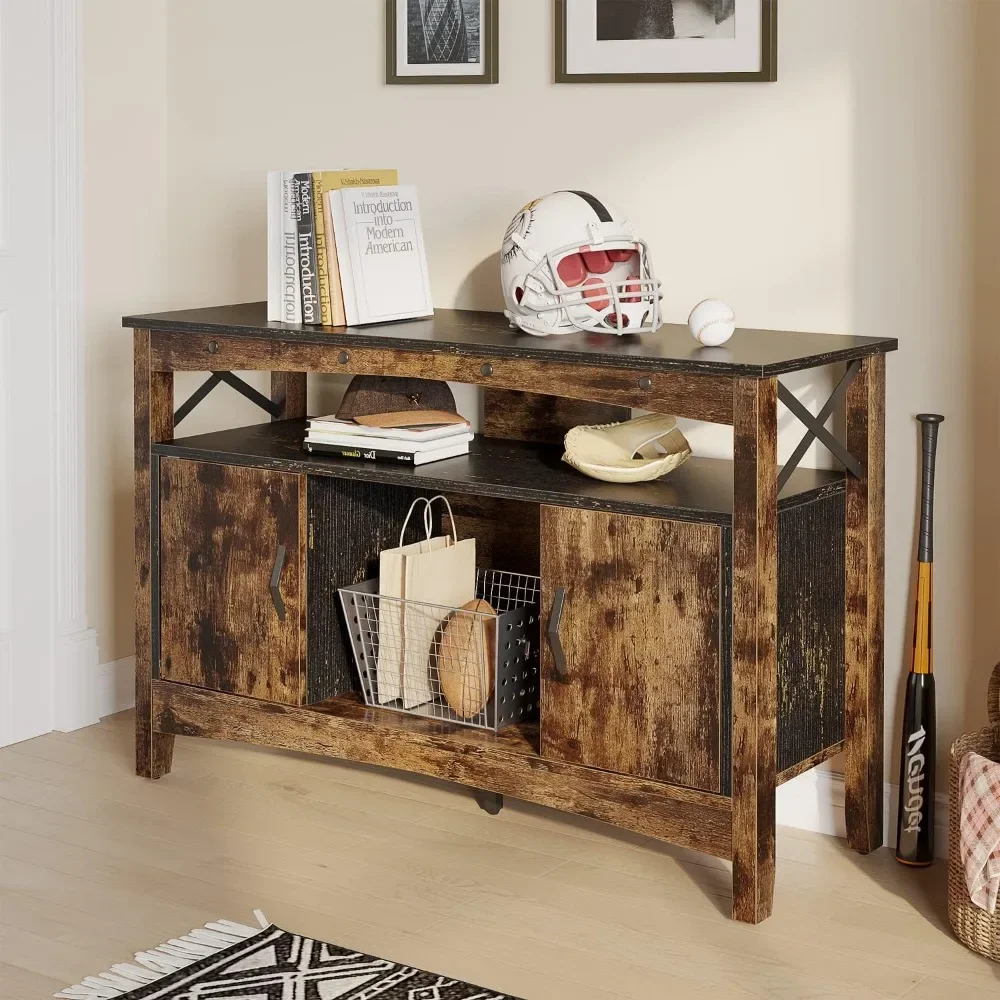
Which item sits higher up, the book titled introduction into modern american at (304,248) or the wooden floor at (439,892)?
the book titled introduction into modern american at (304,248)

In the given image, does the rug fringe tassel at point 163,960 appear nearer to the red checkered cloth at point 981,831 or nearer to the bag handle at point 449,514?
the bag handle at point 449,514

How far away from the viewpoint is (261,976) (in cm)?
222

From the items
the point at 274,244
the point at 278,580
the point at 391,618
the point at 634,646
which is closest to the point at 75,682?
the point at 278,580

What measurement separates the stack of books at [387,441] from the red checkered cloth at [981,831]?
1030 millimetres

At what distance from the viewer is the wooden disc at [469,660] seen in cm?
269

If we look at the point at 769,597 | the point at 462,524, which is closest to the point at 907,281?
the point at 769,597

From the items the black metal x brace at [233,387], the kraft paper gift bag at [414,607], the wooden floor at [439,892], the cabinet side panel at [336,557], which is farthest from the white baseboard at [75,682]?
the kraft paper gift bag at [414,607]

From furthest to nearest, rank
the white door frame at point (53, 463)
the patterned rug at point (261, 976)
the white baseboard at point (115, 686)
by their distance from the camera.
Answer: the white baseboard at point (115, 686) → the white door frame at point (53, 463) → the patterned rug at point (261, 976)

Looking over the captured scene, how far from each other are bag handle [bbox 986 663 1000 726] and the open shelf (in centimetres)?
39

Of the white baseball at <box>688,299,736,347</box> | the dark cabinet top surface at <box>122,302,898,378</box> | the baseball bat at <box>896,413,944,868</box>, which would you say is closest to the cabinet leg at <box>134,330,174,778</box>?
the dark cabinet top surface at <box>122,302,898,378</box>

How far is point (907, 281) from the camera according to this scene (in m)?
2.60

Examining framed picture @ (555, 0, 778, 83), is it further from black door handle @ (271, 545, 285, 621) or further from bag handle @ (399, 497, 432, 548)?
black door handle @ (271, 545, 285, 621)

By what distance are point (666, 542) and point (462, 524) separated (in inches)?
30.2

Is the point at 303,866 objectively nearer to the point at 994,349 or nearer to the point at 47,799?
the point at 47,799
